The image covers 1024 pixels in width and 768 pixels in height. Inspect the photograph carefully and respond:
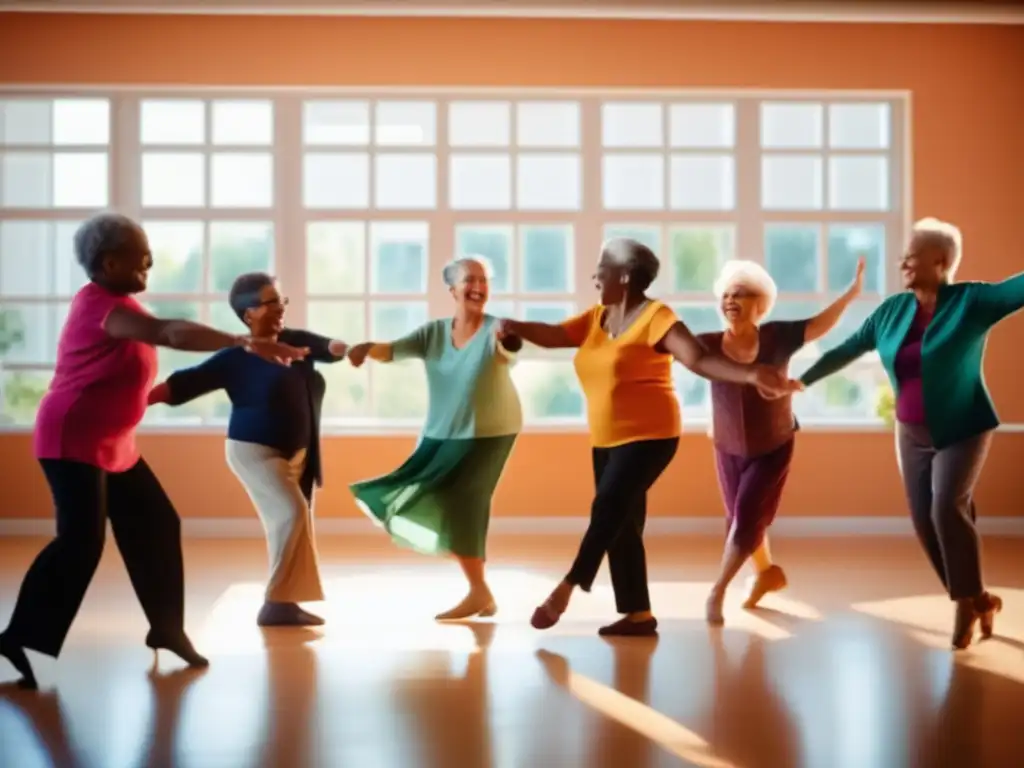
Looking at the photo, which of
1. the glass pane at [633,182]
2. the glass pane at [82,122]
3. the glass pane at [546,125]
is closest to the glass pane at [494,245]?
the glass pane at [546,125]

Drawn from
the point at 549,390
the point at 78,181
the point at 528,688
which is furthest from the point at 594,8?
the point at 528,688

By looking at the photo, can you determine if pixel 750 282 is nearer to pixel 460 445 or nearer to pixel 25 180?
pixel 460 445

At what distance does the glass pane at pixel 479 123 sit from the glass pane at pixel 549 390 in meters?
1.43

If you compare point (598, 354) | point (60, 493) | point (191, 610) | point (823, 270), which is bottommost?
point (191, 610)

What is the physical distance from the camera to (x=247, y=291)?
4.89 m

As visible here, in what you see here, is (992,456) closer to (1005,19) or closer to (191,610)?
(1005,19)

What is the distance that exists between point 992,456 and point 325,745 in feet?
19.5

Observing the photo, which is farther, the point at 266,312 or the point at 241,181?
the point at 241,181

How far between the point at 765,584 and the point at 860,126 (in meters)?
3.98

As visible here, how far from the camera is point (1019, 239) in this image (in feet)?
26.5

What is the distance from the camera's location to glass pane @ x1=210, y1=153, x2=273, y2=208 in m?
8.04

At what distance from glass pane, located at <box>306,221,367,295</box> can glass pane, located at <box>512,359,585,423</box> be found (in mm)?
1215

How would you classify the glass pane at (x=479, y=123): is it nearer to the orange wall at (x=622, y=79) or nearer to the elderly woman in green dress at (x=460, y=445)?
the orange wall at (x=622, y=79)

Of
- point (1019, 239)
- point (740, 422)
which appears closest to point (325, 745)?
point (740, 422)
